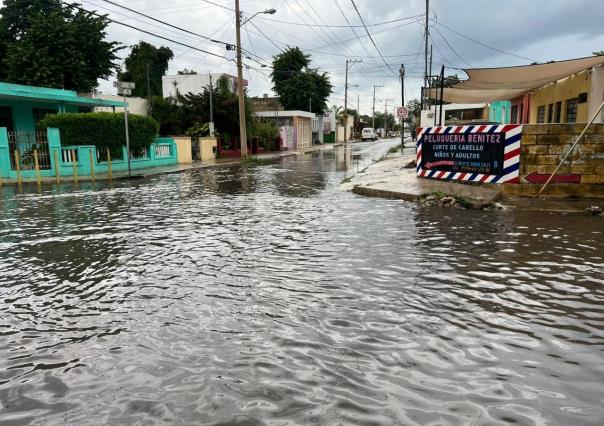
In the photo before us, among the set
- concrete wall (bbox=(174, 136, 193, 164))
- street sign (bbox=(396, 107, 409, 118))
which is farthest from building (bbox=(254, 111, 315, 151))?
concrete wall (bbox=(174, 136, 193, 164))

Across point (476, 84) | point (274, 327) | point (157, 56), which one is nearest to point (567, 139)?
point (476, 84)

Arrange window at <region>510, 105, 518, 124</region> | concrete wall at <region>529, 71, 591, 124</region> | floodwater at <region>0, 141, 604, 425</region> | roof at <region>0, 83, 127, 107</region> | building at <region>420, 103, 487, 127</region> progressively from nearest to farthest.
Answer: floodwater at <region>0, 141, 604, 425</region> → concrete wall at <region>529, 71, 591, 124</region> → roof at <region>0, 83, 127, 107</region> → building at <region>420, 103, 487, 127</region> → window at <region>510, 105, 518, 124</region>

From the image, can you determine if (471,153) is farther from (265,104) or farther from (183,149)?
(265,104)

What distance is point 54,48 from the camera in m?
30.4

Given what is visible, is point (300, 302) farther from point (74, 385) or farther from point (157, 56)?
point (157, 56)

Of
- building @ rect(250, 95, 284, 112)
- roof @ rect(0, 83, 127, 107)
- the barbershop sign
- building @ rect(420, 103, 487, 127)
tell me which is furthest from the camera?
building @ rect(250, 95, 284, 112)

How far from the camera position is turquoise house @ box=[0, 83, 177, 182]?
789 inches

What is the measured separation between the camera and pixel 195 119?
3691 centimetres

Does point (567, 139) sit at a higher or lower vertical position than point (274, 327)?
higher

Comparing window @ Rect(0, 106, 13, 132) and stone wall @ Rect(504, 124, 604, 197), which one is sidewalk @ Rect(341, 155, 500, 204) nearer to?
stone wall @ Rect(504, 124, 604, 197)

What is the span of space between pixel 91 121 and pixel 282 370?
71.1ft

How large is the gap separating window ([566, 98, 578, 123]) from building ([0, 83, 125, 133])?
924 inches

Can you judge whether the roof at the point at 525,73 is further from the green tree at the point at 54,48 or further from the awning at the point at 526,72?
the green tree at the point at 54,48

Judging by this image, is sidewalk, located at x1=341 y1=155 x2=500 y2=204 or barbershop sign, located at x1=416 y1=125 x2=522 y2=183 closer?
sidewalk, located at x1=341 y1=155 x2=500 y2=204
